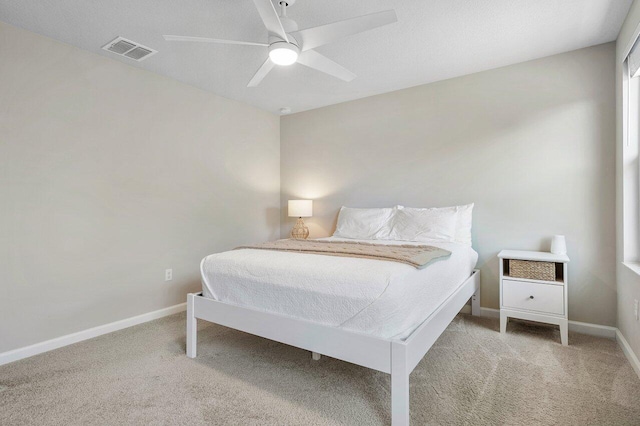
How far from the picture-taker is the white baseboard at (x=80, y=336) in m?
2.27

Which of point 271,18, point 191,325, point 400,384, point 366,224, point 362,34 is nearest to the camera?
point 400,384

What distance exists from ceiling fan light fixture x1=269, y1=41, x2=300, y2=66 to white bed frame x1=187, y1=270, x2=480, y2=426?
5.11 ft

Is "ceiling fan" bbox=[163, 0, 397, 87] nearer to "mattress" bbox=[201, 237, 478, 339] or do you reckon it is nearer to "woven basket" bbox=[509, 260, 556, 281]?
"mattress" bbox=[201, 237, 478, 339]

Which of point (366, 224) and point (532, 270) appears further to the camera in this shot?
point (366, 224)

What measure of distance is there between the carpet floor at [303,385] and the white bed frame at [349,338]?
0.84ft

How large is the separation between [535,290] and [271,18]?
2.63m

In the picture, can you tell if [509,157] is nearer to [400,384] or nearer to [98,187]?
[400,384]

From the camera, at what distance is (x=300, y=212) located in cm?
408

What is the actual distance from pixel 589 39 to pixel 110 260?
4291 millimetres

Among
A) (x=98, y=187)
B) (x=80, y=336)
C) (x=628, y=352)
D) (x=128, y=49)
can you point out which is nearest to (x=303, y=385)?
(x=80, y=336)

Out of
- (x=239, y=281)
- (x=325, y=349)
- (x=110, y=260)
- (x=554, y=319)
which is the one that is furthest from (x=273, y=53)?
(x=554, y=319)

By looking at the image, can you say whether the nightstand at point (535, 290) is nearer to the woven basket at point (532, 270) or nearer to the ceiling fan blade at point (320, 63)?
the woven basket at point (532, 270)

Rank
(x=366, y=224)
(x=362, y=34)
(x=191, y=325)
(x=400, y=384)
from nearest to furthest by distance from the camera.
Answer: (x=400, y=384) < (x=191, y=325) < (x=362, y=34) < (x=366, y=224)

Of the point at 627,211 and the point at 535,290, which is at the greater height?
the point at 627,211
